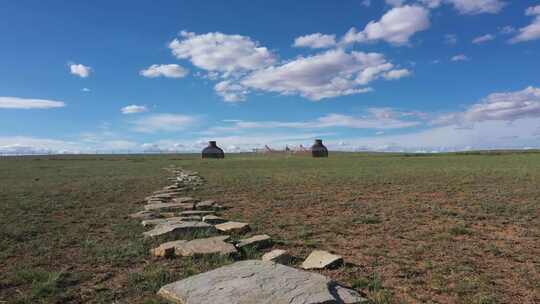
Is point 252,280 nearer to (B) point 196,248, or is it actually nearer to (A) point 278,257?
(A) point 278,257

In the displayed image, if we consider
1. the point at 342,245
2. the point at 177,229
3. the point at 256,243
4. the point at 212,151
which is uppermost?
the point at 212,151

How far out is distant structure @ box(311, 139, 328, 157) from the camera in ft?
240

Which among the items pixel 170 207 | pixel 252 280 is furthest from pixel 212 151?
pixel 252 280

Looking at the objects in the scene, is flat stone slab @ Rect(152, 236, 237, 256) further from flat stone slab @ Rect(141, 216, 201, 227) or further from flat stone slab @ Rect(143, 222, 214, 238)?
flat stone slab @ Rect(141, 216, 201, 227)

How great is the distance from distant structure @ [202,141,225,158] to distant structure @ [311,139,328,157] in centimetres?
2052

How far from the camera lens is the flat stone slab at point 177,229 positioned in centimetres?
580

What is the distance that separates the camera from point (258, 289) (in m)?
3.37

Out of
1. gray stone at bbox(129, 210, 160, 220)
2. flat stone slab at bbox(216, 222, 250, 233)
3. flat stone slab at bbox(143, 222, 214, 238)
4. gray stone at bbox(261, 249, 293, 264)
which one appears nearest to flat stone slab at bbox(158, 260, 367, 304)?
gray stone at bbox(261, 249, 293, 264)

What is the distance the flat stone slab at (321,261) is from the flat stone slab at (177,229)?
87.0 inches

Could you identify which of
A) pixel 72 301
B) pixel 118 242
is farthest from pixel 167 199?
pixel 72 301

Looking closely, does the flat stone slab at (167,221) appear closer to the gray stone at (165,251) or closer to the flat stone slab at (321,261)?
the gray stone at (165,251)

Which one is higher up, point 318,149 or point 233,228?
point 318,149

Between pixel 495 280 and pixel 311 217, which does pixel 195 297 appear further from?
pixel 311 217

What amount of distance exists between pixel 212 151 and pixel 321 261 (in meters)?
70.6
